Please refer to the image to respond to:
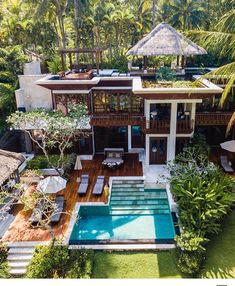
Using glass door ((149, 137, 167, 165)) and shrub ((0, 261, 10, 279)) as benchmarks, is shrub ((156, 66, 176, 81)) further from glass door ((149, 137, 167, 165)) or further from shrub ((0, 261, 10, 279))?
shrub ((0, 261, 10, 279))

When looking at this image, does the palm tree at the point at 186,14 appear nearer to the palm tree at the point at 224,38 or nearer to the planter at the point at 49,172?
the palm tree at the point at 224,38

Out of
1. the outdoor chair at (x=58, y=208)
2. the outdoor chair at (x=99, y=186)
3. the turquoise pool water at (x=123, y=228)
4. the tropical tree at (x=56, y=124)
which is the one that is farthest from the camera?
the tropical tree at (x=56, y=124)

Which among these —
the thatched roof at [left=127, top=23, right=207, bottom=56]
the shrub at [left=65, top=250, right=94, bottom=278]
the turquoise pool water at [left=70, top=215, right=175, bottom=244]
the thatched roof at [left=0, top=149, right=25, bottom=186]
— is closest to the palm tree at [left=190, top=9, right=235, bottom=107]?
the turquoise pool water at [left=70, top=215, right=175, bottom=244]

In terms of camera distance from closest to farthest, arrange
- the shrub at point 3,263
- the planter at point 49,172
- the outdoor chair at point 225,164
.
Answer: the shrub at point 3,263
the outdoor chair at point 225,164
the planter at point 49,172

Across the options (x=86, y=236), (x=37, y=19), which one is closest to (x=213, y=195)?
(x=86, y=236)

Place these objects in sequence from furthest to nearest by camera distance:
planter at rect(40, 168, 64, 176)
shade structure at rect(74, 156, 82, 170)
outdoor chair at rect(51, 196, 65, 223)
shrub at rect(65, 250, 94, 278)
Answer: shade structure at rect(74, 156, 82, 170), planter at rect(40, 168, 64, 176), outdoor chair at rect(51, 196, 65, 223), shrub at rect(65, 250, 94, 278)

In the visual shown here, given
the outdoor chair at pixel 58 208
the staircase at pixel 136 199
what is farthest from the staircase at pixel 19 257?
the staircase at pixel 136 199

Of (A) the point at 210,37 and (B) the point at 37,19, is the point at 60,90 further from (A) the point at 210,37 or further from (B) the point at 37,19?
(A) the point at 210,37
